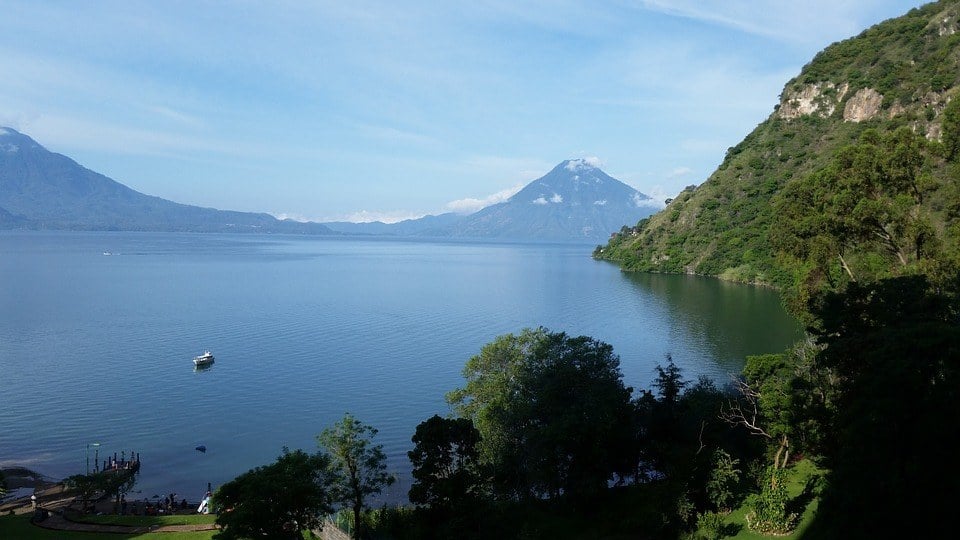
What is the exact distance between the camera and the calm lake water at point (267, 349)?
44.8 metres

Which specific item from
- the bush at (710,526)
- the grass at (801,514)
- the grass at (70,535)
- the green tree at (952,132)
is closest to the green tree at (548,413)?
the bush at (710,526)

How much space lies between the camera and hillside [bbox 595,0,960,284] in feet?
357

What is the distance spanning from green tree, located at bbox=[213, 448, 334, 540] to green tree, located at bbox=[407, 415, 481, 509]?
169 inches

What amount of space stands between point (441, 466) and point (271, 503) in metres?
6.60

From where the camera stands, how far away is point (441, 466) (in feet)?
78.7

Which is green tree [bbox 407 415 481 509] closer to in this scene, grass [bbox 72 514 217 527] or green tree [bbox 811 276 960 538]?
green tree [bbox 811 276 960 538]

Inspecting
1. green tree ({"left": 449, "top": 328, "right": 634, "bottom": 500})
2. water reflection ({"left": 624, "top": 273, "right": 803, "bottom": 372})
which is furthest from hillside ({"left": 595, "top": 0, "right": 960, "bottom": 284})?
green tree ({"left": 449, "top": 328, "right": 634, "bottom": 500})

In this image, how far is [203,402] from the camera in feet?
172

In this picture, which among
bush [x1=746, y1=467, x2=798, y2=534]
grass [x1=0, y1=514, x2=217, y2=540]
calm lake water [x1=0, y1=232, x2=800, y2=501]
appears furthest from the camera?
calm lake water [x1=0, y1=232, x2=800, y2=501]

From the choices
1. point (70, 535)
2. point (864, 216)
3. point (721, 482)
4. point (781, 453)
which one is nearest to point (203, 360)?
point (70, 535)

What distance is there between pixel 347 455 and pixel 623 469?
1358 centimetres

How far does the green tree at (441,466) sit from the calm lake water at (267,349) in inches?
598

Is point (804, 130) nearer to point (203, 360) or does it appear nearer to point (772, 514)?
point (203, 360)

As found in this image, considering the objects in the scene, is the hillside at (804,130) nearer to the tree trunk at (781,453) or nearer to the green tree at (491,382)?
the green tree at (491,382)
